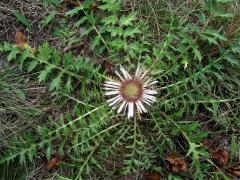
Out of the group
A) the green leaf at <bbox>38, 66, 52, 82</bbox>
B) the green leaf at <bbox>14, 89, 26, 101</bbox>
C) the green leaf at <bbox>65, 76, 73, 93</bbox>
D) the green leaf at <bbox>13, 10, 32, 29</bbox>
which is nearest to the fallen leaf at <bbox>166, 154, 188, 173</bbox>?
the green leaf at <bbox>65, 76, 73, 93</bbox>

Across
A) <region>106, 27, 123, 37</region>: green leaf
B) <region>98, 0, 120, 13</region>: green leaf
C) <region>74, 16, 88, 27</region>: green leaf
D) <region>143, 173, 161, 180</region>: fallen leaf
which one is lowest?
<region>143, 173, 161, 180</region>: fallen leaf

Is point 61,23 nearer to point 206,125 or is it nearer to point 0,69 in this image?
point 0,69

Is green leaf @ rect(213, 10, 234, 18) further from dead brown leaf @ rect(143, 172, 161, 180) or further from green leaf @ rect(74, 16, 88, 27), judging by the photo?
dead brown leaf @ rect(143, 172, 161, 180)

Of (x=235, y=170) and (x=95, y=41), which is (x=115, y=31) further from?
(x=235, y=170)

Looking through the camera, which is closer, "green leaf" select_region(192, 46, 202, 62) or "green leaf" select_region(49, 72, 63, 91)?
"green leaf" select_region(192, 46, 202, 62)

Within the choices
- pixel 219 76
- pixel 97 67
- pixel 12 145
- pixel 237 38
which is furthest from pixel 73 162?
pixel 237 38
